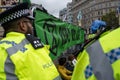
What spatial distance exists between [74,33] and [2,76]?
465 centimetres

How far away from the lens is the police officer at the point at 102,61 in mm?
1942

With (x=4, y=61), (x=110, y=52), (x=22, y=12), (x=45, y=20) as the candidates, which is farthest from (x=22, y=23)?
(x=45, y=20)

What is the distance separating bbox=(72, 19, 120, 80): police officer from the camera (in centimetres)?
194

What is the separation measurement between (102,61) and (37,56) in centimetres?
121

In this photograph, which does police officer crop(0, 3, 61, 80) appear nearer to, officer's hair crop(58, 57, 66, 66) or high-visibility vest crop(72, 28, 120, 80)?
high-visibility vest crop(72, 28, 120, 80)

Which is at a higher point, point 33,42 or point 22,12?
point 22,12

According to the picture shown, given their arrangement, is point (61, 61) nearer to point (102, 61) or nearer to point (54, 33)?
point (54, 33)

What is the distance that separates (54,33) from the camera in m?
6.47

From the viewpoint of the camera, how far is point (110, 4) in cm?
10712

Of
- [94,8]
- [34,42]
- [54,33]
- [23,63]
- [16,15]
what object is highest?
[16,15]

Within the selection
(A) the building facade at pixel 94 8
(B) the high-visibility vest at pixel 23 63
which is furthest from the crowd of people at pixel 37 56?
(A) the building facade at pixel 94 8

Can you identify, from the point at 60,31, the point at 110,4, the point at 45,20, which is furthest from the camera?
the point at 110,4

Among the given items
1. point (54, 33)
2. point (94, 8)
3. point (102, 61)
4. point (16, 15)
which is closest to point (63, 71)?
point (54, 33)

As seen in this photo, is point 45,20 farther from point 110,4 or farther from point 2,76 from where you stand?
point 110,4
